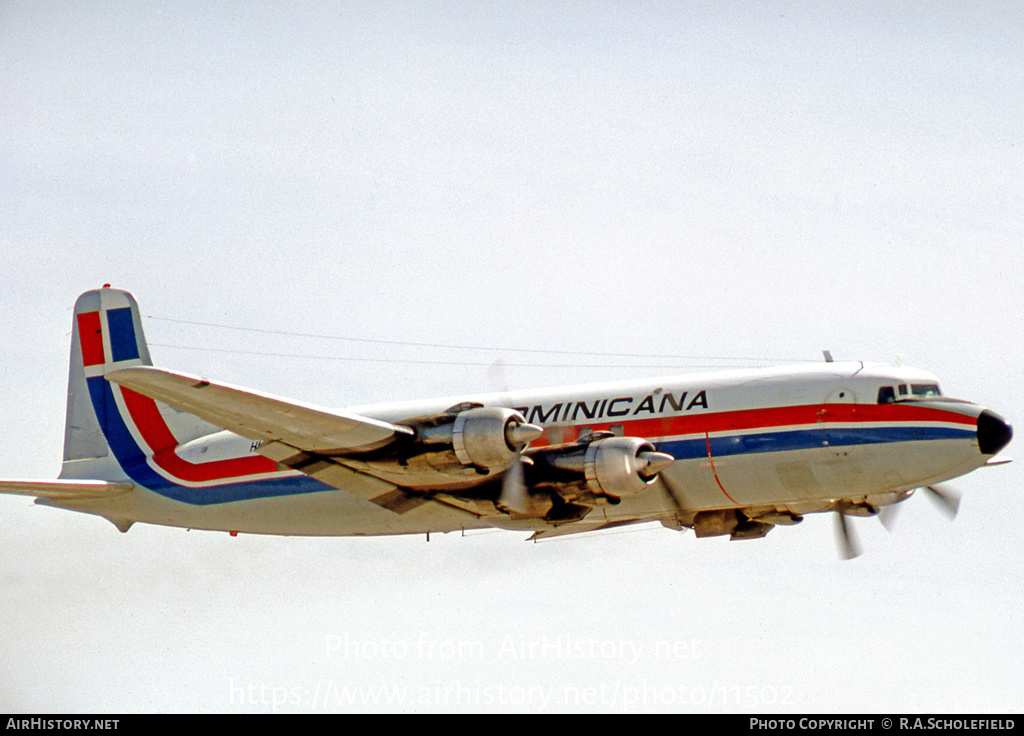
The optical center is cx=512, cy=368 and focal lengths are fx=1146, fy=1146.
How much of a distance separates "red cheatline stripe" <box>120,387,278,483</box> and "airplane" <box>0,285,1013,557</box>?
0.09 meters

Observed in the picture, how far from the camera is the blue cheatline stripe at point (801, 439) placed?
20.3 meters

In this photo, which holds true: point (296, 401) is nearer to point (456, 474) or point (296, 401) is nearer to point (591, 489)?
point (456, 474)

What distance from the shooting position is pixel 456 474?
64.9 ft

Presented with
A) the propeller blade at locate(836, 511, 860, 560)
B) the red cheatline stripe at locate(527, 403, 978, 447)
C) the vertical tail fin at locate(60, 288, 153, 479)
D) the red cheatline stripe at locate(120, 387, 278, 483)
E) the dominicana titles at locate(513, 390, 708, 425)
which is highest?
the vertical tail fin at locate(60, 288, 153, 479)

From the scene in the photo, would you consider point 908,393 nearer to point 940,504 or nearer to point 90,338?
point 940,504

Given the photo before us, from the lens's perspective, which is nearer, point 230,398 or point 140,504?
point 230,398

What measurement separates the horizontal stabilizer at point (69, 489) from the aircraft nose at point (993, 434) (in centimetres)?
1835

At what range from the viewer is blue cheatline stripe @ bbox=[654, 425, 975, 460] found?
20.3 m

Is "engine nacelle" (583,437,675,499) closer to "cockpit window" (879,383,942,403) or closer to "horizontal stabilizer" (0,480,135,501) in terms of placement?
"cockpit window" (879,383,942,403)

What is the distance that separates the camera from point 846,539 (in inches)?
957

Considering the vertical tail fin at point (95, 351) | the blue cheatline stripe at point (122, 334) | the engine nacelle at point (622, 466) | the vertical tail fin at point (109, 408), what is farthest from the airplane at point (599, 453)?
the blue cheatline stripe at point (122, 334)

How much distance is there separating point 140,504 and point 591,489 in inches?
469

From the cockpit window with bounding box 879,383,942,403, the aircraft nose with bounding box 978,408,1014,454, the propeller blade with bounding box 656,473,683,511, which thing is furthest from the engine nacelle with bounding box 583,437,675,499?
the aircraft nose with bounding box 978,408,1014,454

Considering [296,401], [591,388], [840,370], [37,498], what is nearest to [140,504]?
[37,498]
